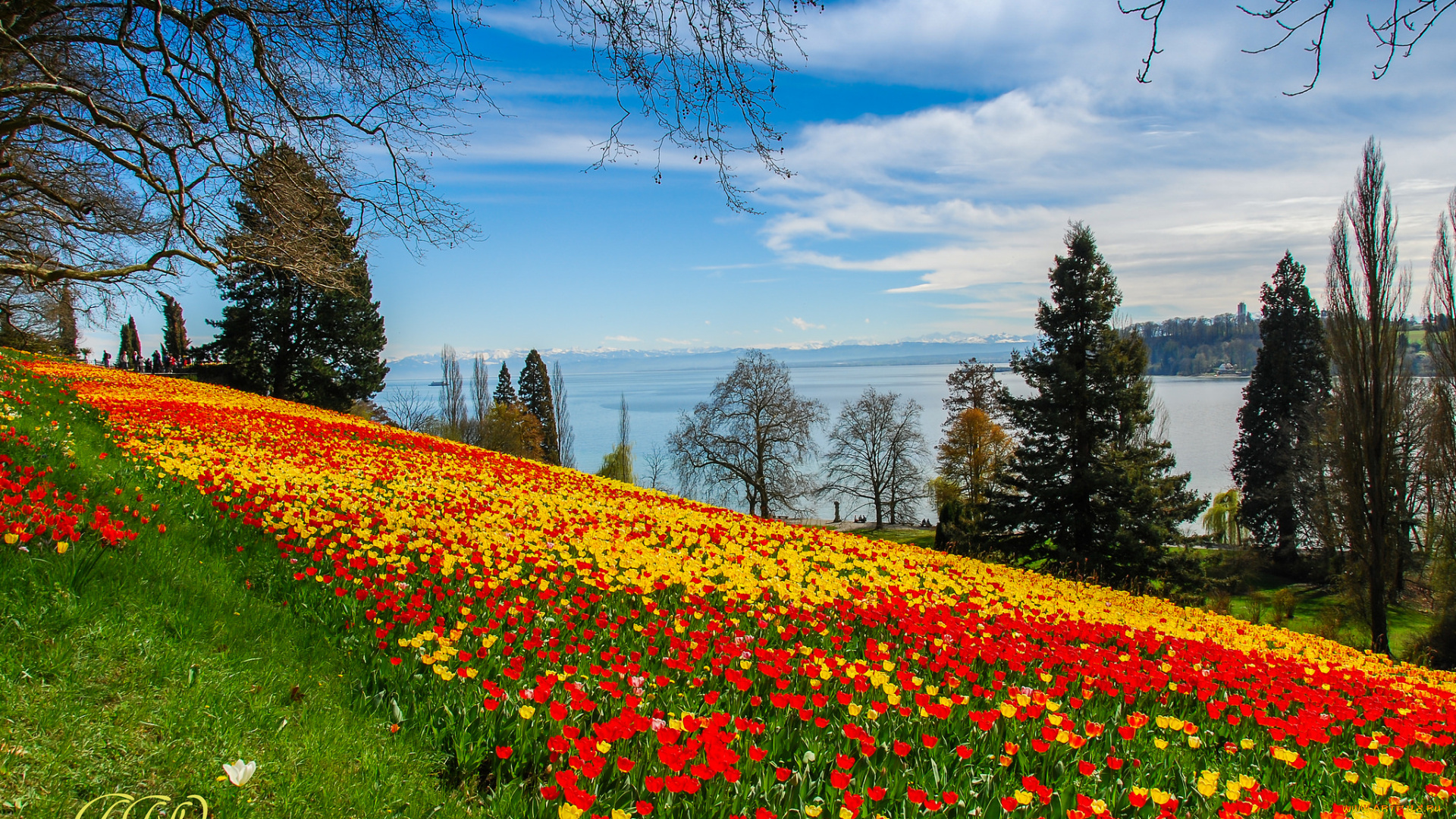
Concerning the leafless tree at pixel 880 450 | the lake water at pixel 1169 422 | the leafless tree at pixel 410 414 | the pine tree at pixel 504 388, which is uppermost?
the pine tree at pixel 504 388

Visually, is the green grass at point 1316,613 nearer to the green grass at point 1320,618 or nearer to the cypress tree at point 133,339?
the green grass at point 1320,618

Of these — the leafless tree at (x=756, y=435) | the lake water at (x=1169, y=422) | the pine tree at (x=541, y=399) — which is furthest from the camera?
the lake water at (x=1169, y=422)

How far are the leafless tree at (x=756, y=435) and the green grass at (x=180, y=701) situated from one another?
94.7ft

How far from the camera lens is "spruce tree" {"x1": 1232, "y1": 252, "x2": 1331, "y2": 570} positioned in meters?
30.8

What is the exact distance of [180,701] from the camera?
2740 mm

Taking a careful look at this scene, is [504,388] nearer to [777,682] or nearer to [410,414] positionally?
[410,414]

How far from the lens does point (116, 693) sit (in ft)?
8.95

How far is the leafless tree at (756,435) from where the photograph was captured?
32625 millimetres

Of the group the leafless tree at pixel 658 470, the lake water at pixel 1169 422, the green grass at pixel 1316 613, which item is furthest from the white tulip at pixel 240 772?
the leafless tree at pixel 658 470

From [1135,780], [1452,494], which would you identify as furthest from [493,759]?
[1452,494]

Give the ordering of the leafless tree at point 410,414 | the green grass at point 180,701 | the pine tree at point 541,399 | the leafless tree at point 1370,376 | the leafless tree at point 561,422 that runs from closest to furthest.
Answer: the green grass at point 180,701
the leafless tree at point 1370,376
the leafless tree at point 410,414
the pine tree at point 541,399
the leafless tree at point 561,422

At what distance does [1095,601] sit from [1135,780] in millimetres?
6617

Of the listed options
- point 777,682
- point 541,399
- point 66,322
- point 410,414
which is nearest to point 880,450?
point 541,399

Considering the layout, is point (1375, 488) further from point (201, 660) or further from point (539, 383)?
point (539, 383)
